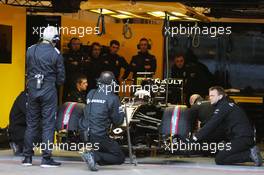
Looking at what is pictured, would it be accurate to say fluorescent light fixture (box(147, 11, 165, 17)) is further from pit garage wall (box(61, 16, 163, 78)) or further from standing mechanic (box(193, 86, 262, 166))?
pit garage wall (box(61, 16, 163, 78))

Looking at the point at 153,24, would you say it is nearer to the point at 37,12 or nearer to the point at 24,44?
the point at 37,12

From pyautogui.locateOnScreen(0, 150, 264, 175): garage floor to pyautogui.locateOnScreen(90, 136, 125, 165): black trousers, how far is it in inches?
4.9

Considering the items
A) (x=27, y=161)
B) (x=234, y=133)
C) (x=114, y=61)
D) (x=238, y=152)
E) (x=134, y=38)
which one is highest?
(x=134, y=38)

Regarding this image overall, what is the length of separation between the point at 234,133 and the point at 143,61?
4.97 m

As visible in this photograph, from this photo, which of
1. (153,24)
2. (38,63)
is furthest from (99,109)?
(153,24)

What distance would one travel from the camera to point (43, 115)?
11242 millimetres

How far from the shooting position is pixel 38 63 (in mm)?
11172

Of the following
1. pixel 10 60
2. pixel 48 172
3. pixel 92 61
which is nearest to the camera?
pixel 48 172

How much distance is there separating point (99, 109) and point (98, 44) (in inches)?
223

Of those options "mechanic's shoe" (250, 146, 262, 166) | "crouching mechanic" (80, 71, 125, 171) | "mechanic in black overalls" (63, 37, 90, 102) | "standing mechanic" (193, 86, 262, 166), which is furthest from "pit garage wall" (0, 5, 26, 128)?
"mechanic's shoe" (250, 146, 262, 166)

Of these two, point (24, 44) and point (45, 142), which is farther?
point (24, 44)

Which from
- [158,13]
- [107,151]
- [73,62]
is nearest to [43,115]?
[107,151]

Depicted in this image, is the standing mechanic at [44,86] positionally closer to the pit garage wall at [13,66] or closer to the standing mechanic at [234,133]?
the standing mechanic at [234,133]

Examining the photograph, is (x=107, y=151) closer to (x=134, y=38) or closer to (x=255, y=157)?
(x=255, y=157)
